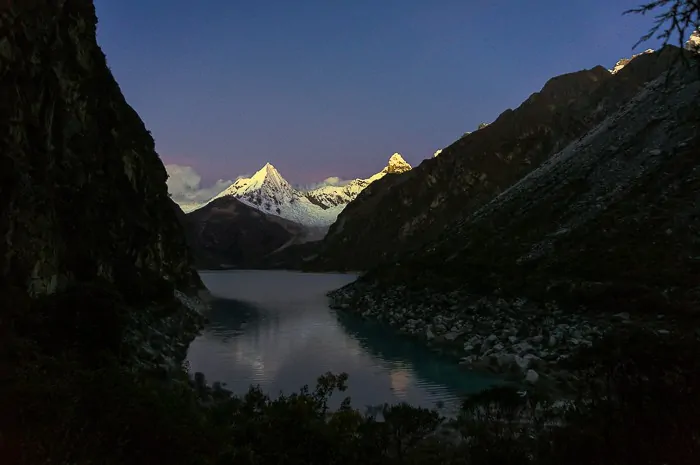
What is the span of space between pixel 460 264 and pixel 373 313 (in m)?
9.86

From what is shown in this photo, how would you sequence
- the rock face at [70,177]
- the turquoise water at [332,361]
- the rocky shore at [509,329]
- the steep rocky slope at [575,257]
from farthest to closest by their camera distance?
the steep rocky slope at [575,257], the rocky shore at [509,329], the turquoise water at [332,361], the rock face at [70,177]

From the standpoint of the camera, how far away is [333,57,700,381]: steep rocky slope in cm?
2800

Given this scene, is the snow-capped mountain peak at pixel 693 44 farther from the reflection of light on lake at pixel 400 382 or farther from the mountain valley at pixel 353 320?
the reflection of light on lake at pixel 400 382

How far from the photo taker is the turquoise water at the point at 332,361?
23.0m

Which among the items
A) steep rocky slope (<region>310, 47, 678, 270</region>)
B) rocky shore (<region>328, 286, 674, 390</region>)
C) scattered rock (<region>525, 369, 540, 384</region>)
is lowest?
scattered rock (<region>525, 369, 540, 384</region>)

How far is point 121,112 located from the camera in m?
50.8

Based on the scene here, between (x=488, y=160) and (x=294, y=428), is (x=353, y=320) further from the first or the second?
(x=488, y=160)

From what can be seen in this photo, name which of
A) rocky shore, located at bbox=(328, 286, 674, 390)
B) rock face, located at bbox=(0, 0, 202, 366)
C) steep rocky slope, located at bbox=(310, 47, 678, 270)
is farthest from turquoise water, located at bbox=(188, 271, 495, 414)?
steep rocky slope, located at bbox=(310, 47, 678, 270)

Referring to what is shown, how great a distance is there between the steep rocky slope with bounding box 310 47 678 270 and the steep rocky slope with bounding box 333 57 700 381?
149 ft

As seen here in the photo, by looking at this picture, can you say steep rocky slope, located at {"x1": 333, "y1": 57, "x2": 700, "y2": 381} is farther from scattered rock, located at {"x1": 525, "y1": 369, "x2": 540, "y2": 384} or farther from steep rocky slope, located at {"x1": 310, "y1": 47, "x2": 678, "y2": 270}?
steep rocky slope, located at {"x1": 310, "y1": 47, "x2": 678, "y2": 270}

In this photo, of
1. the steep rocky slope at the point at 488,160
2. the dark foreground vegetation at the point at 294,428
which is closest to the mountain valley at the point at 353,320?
the dark foreground vegetation at the point at 294,428

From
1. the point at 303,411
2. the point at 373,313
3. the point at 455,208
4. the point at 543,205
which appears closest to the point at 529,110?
the point at 455,208

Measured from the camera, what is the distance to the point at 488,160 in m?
138

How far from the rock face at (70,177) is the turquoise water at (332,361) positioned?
4.44 meters
